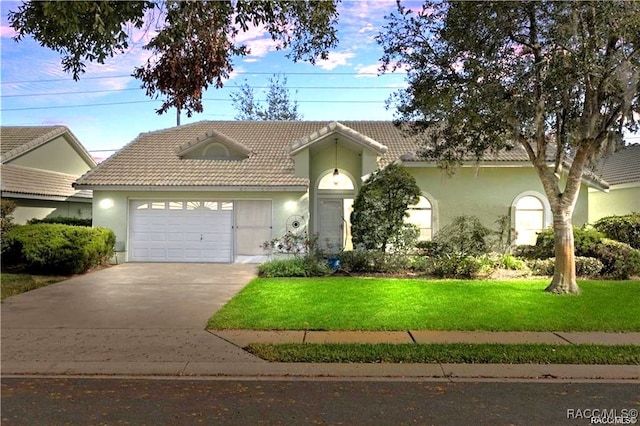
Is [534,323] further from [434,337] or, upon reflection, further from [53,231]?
[53,231]

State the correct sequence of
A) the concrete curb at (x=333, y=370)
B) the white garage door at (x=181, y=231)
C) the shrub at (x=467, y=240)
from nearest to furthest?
the concrete curb at (x=333, y=370), the shrub at (x=467, y=240), the white garage door at (x=181, y=231)

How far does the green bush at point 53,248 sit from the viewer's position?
13.6 m

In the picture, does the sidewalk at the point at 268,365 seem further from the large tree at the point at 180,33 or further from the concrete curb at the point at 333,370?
the large tree at the point at 180,33

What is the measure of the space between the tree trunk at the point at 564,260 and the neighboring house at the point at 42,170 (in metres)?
18.7

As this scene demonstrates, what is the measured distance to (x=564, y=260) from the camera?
35.0 ft

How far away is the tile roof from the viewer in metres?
18.7

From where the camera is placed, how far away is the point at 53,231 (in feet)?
46.8

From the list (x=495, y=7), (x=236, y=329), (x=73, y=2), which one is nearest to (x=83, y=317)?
(x=236, y=329)

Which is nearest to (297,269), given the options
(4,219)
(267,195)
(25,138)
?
(267,195)

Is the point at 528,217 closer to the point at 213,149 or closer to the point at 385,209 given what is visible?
the point at 385,209

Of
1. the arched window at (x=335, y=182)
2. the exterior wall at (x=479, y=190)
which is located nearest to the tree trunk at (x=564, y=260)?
the exterior wall at (x=479, y=190)

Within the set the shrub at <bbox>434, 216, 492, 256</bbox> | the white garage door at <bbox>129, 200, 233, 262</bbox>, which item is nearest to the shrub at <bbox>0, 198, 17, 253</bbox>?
the white garage door at <bbox>129, 200, 233, 262</bbox>

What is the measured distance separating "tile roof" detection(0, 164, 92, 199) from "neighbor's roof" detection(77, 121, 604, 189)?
3.51m

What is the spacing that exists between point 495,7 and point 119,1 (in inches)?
256
